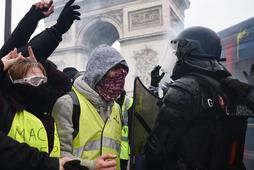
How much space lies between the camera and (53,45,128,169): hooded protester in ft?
5.36

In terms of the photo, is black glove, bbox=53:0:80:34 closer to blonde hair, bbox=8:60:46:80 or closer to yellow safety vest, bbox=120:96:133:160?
blonde hair, bbox=8:60:46:80

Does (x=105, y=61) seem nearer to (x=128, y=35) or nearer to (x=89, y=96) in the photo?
(x=89, y=96)

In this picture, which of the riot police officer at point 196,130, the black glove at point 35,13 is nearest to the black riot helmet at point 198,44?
the riot police officer at point 196,130

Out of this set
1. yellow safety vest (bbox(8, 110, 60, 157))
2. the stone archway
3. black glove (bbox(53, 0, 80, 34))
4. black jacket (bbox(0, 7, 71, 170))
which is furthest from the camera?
the stone archway

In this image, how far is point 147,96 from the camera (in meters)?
2.31

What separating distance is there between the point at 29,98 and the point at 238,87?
1.21 meters

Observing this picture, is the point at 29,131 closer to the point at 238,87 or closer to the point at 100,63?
the point at 100,63

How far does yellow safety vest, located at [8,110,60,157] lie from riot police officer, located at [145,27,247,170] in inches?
28.5

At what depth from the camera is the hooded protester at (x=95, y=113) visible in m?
1.63

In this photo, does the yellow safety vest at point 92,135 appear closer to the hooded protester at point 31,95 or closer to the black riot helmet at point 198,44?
the hooded protester at point 31,95

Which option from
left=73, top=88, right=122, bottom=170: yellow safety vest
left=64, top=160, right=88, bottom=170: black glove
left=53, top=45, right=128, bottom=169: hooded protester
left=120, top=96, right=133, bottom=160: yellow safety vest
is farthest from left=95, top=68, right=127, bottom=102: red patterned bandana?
left=64, top=160, right=88, bottom=170: black glove

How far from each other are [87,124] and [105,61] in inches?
15.4

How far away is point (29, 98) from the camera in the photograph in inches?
59.4

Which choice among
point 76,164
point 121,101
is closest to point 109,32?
point 121,101
